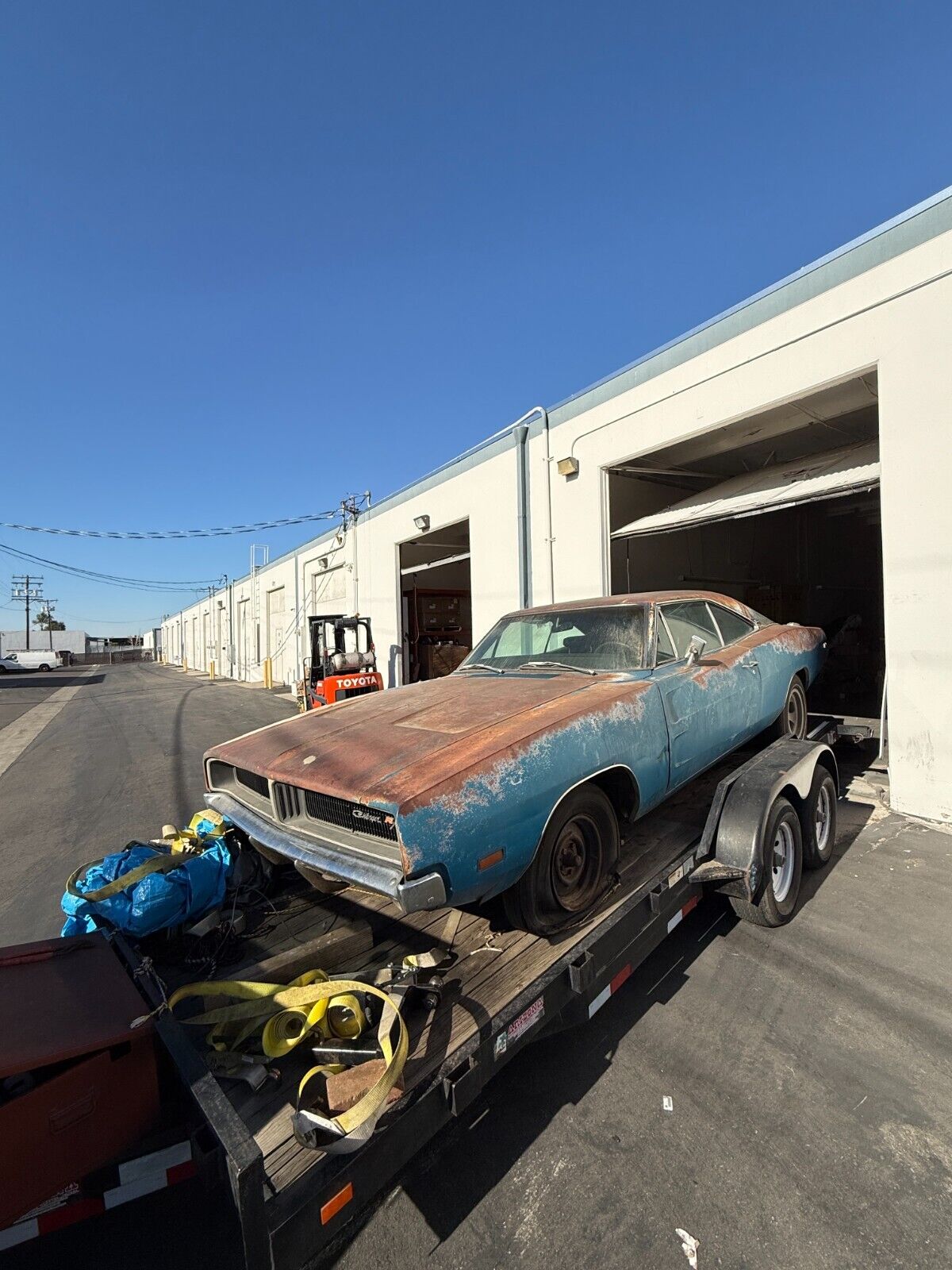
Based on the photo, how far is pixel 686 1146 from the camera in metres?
2.01

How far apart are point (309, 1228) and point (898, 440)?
641 cm

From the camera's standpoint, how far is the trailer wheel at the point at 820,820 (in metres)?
3.84

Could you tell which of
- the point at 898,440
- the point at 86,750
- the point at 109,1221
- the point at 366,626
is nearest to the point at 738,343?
the point at 898,440

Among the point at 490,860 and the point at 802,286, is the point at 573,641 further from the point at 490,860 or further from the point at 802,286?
the point at 802,286

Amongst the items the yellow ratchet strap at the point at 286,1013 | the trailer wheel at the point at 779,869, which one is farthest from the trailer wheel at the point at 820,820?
the yellow ratchet strap at the point at 286,1013

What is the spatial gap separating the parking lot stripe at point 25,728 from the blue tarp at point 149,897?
7.91m

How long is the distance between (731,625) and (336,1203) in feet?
13.7

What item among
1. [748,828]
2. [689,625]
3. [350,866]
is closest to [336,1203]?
[350,866]

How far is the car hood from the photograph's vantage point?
2209 mm

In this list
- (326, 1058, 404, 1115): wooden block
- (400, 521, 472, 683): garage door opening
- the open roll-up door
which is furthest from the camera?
(400, 521, 472, 683): garage door opening

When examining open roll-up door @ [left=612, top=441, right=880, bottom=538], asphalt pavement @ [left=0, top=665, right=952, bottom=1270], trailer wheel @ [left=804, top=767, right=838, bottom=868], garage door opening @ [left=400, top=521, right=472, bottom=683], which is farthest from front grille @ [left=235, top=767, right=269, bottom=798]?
garage door opening @ [left=400, top=521, right=472, bottom=683]

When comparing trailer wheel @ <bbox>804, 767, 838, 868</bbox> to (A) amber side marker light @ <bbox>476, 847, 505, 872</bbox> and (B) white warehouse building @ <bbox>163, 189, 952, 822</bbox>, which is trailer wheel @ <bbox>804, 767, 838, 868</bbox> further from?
(A) amber side marker light @ <bbox>476, 847, 505, 872</bbox>

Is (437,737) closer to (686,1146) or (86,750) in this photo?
(686,1146)

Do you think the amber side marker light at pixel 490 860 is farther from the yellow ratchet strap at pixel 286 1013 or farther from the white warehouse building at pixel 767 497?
the white warehouse building at pixel 767 497
